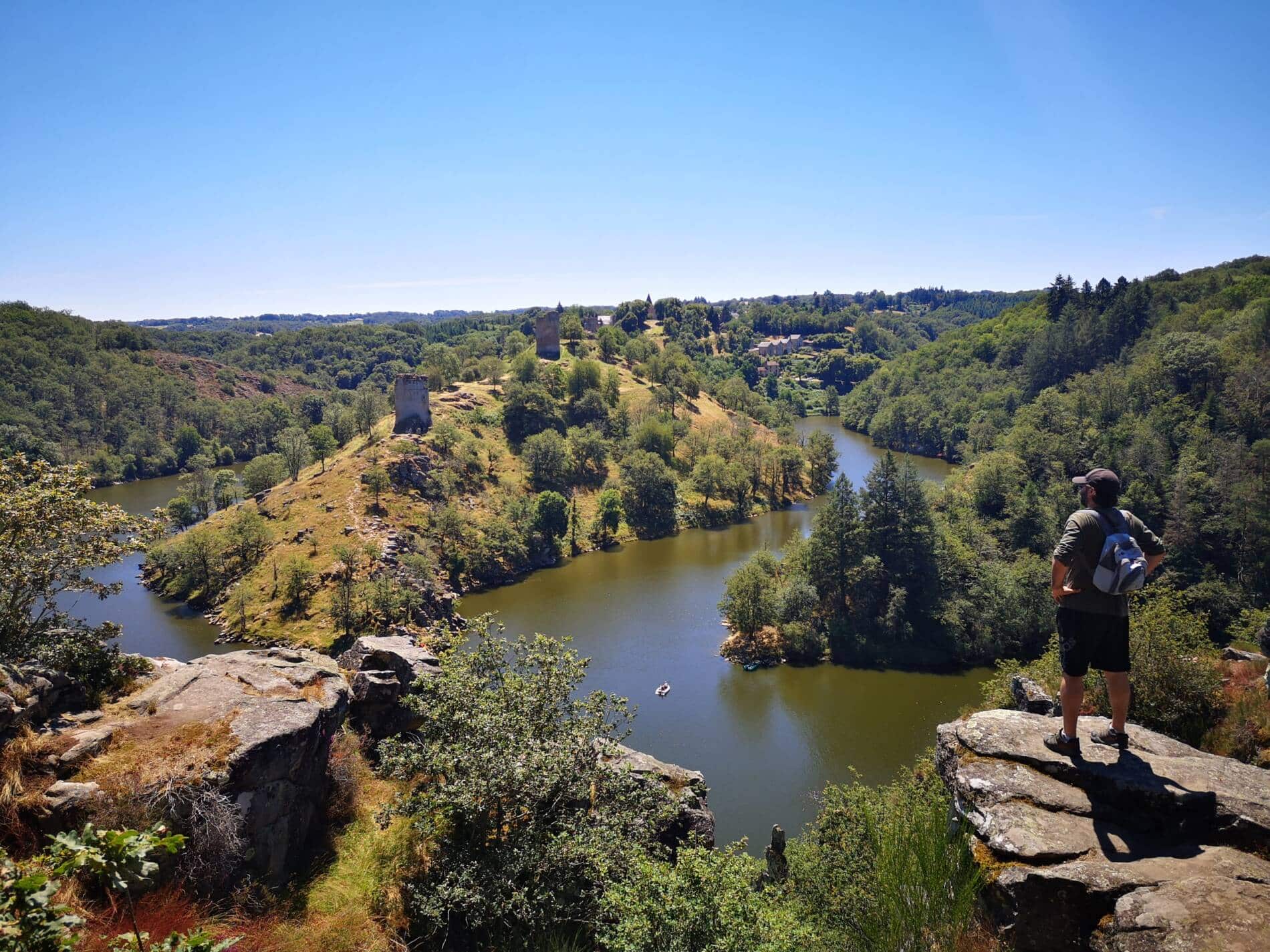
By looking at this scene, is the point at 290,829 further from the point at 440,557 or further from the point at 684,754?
the point at 440,557

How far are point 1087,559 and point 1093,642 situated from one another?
0.97 metres

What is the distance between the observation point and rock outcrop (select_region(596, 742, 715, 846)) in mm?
10768

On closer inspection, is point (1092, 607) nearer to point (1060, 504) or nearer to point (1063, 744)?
point (1063, 744)

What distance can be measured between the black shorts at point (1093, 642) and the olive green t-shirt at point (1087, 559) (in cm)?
9

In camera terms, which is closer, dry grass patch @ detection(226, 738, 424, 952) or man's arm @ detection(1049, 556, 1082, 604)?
man's arm @ detection(1049, 556, 1082, 604)

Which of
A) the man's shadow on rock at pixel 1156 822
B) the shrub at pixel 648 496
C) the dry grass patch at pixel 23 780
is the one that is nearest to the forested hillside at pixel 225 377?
the shrub at pixel 648 496

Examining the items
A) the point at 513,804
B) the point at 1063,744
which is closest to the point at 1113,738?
the point at 1063,744

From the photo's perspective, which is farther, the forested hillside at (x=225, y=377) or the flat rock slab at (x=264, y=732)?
the forested hillside at (x=225, y=377)

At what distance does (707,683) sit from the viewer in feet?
106

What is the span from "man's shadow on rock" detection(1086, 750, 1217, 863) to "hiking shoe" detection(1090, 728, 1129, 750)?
558 millimetres

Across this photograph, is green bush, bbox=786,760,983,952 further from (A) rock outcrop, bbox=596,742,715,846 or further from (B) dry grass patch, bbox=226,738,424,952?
(B) dry grass patch, bbox=226,738,424,952

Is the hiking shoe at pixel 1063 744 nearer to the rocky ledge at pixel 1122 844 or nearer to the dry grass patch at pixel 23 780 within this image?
the rocky ledge at pixel 1122 844

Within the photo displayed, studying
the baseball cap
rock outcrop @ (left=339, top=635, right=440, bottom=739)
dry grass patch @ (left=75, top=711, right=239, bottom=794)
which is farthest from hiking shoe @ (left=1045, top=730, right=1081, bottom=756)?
dry grass patch @ (left=75, top=711, right=239, bottom=794)

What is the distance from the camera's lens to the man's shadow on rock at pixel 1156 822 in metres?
6.26
